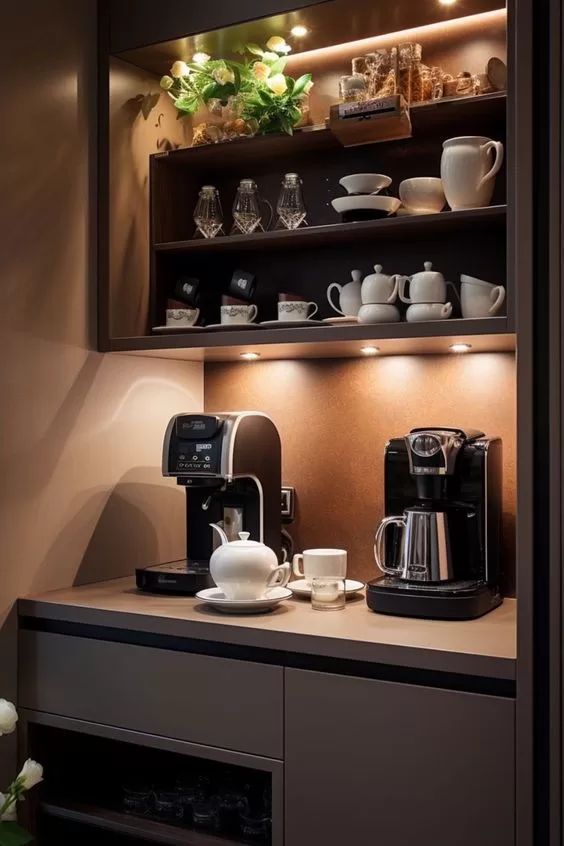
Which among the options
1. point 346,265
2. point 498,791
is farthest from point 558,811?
point 346,265

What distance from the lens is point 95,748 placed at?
242cm

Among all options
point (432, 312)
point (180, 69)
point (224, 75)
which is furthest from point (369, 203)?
point (180, 69)

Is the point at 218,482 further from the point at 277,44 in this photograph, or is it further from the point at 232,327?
the point at 277,44

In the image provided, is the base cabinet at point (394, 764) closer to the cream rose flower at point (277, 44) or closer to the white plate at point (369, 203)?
the white plate at point (369, 203)

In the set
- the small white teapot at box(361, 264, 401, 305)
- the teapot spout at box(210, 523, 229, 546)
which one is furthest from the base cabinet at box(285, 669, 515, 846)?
A: the small white teapot at box(361, 264, 401, 305)

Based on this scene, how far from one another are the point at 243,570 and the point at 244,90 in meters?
1.20

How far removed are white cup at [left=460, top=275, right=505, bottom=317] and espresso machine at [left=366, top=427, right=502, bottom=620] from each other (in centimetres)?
28

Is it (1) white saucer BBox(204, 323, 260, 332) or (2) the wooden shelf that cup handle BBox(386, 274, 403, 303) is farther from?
(2) the wooden shelf

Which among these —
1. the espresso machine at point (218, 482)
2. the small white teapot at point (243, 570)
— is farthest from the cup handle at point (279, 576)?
the espresso machine at point (218, 482)

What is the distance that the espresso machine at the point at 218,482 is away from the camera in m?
2.27

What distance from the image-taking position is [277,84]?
7.61ft

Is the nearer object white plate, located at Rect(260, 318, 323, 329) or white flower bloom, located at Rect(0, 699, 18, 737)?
white flower bloom, located at Rect(0, 699, 18, 737)

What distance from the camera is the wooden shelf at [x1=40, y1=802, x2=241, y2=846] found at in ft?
6.73

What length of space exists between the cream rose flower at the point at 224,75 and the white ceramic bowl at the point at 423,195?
1.79 feet
